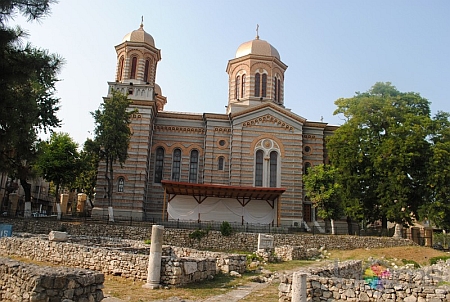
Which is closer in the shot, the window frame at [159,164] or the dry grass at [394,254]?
the dry grass at [394,254]

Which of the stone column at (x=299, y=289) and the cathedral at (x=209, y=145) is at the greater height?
the cathedral at (x=209, y=145)

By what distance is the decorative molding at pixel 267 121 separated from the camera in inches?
1273

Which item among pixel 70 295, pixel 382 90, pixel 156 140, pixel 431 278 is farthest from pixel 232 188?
pixel 70 295

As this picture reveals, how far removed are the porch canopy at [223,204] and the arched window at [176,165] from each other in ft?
13.8

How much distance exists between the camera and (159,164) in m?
32.3

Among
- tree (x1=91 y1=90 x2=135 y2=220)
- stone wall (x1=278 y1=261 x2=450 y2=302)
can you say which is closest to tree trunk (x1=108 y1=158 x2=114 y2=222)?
tree (x1=91 y1=90 x2=135 y2=220)

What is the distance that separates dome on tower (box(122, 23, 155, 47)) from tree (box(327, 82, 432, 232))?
56.0ft

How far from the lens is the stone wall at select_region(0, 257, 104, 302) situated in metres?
7.72

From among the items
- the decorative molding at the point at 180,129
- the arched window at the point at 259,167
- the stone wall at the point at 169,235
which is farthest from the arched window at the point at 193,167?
the stone wall at the point at 169,235

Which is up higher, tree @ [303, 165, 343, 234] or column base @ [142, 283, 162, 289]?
tree @ [303, 165, 343, 234]

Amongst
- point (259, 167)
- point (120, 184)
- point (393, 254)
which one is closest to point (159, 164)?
point (120, 184)

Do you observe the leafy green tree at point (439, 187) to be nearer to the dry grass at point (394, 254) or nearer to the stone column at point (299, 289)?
the dry grass at point (394, 254)

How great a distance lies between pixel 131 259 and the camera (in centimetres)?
1252

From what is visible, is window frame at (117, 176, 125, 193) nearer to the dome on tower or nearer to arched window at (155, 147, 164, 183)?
arched window at (155, 147, 164, 183)
